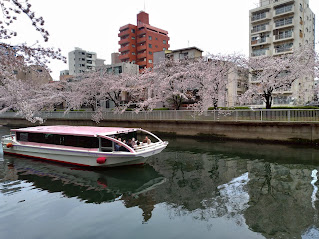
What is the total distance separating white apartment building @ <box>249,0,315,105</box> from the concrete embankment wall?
2047 centimetres

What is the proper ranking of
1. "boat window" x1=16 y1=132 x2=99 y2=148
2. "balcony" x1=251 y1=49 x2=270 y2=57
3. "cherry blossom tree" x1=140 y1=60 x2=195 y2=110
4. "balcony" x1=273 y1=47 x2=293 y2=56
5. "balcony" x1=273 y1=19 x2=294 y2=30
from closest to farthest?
"boat window" x1=16 y1=132 x2=99 y2=148
"cherry blossom tree" x1=140 y1=60 x2=195 y2=110
"balcony" x1=273 y1=47 x2=293 y2=56
"balcony" x1=273 y1=19 x2=294 y2=30
"balcony" x1=251 y1=49 x2=270 y2=57

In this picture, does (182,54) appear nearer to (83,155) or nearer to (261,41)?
(261,41)

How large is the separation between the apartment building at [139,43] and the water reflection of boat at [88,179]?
55.6 m


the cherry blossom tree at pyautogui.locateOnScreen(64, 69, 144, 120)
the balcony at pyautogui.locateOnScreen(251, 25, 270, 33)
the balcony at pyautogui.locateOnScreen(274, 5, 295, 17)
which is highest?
the balcony at pyautogui.locateOnScreen(274, 5, 295, 17)

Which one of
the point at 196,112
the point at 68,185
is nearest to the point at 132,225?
the point at 68,185

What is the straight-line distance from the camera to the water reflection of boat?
10414 millimetres

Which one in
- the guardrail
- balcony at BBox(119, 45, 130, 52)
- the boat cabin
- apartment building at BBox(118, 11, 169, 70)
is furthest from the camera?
balcony at BBox(119, 45, 130, 52)

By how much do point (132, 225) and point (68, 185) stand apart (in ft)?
18.2

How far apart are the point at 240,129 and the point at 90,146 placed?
14.2 meters

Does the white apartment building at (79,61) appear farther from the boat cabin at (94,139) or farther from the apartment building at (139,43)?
the boat cabin at (94,139)

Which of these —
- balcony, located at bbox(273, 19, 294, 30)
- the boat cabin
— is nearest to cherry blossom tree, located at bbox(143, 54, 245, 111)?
the boat cabin

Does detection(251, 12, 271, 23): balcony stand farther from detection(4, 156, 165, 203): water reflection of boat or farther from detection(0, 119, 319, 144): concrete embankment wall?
detection(4, 156, 165, 203): water reflection of boat

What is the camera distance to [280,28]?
41.0 m

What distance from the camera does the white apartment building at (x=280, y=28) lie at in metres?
39.4
